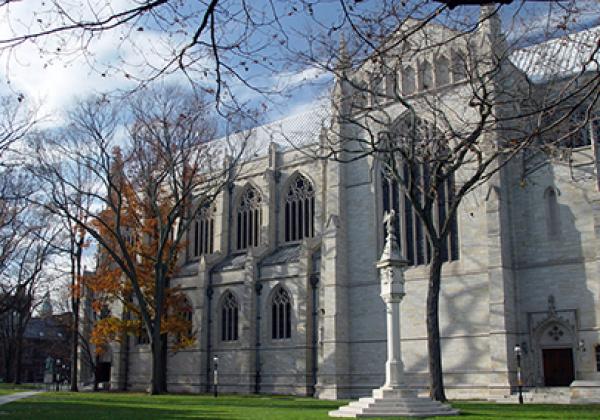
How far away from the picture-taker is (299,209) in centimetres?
4328

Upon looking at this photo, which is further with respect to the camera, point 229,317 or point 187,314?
point 187,314

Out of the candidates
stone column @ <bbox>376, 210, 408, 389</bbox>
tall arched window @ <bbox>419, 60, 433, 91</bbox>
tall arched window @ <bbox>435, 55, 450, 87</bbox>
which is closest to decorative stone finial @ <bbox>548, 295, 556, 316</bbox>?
tall arched window @ <bbox>435, 55, 450, 87</bbox>

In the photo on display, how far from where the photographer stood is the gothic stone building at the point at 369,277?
98.9 ft

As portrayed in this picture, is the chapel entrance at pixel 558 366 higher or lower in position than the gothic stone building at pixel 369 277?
lower

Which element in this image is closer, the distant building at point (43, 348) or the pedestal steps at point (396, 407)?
the pedestal steps at point (396, 407)

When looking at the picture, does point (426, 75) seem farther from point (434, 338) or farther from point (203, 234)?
point (203, 234)

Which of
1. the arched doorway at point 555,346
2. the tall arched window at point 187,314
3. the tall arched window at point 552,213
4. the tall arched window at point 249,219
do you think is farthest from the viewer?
the tall arched window at point 249,219

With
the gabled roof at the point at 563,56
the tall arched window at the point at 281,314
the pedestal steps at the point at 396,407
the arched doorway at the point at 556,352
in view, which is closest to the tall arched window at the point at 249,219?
the tall arched window at the point at 281,314

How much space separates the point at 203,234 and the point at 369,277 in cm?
1709

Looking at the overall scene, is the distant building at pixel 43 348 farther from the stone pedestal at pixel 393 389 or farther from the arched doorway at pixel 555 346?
the stone pedestal at pixel 393 389

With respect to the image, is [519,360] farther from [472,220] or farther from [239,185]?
[239,185]

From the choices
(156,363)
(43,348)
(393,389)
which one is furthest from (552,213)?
(43,348)

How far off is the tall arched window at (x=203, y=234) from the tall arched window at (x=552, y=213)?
2416cm

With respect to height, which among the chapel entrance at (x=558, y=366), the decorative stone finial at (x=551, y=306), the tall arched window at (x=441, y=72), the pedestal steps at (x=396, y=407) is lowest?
the pedestal steps at (x=396, y=407)
